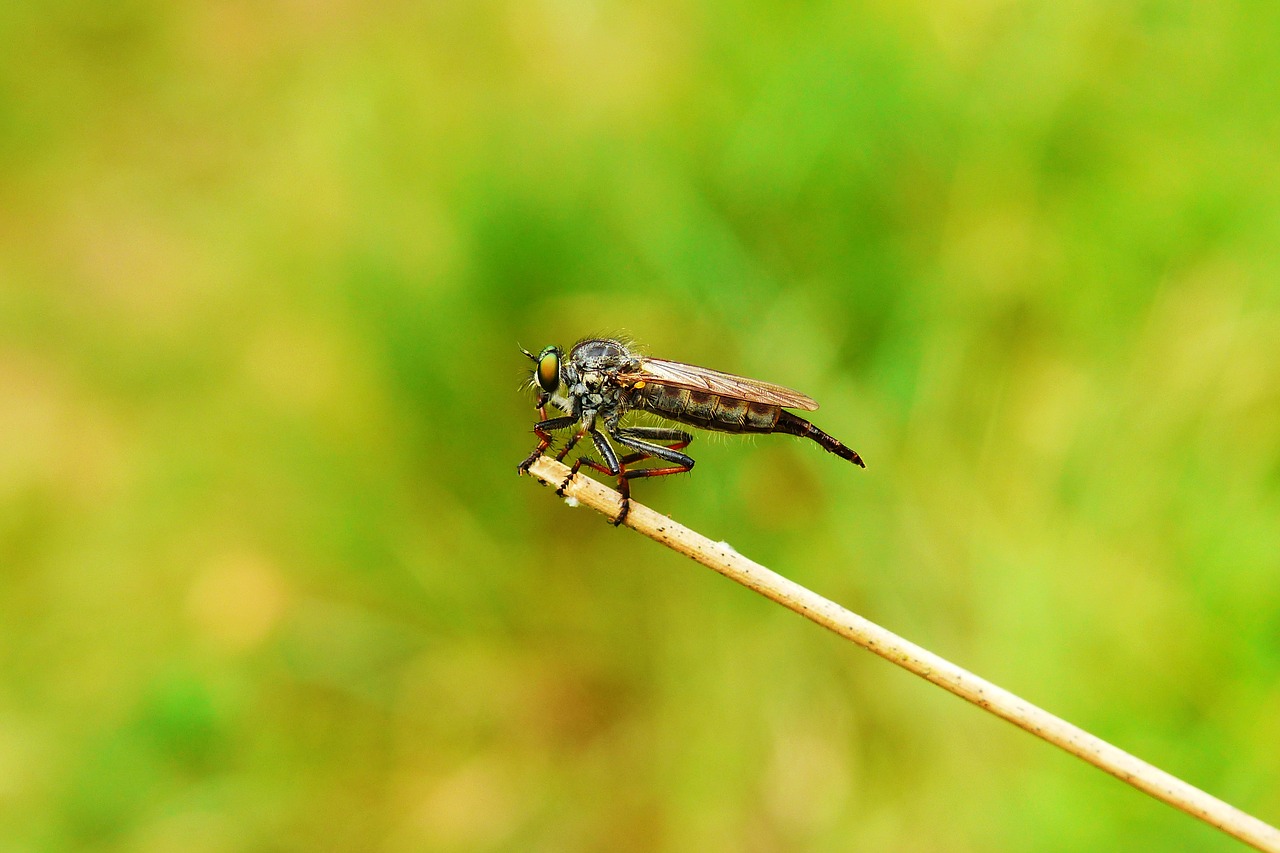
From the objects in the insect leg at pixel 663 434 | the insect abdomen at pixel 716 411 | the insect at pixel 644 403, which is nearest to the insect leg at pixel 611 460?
the insect at pixel 644 403

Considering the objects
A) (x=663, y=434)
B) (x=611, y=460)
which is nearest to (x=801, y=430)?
(x=663, y=434)

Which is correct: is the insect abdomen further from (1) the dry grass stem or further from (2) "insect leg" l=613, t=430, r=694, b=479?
(1) the dry grass stem

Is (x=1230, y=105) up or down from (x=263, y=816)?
up

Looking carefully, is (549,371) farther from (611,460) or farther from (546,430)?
Answer: (611,460)

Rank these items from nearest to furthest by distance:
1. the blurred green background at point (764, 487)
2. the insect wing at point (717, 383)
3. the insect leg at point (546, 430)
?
the insect leg at point (546, 430) < the insect wing at point (717, 383) < the blurred green background at point (764, 487)

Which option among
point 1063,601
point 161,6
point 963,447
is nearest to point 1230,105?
point 963,447

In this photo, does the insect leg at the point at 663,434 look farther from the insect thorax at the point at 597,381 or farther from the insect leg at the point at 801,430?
the insect leg at the point at 801,430

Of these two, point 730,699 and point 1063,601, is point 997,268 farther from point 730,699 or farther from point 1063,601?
point 730,699
